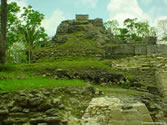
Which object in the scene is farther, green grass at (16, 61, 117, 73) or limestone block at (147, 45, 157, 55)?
limestone block at (147, 45, 157, 55)

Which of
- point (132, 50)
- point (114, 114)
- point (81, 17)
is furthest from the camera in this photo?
point (81, 17)

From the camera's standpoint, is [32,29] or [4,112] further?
[32,29]

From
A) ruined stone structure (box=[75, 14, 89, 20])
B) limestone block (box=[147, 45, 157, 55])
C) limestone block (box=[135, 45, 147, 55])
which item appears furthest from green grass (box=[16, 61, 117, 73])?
ruined stone structure (box=[75, 14, 89, 20])

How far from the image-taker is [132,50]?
14297 mm

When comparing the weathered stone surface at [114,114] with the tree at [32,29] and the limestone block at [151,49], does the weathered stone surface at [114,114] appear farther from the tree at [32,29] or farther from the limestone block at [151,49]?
the tree at [32,29]

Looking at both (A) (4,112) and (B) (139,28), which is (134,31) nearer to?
(B) (139,28)

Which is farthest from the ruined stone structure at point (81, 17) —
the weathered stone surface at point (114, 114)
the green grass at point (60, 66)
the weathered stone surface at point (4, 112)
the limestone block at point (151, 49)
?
the weathered stone surface at point (4, 112)

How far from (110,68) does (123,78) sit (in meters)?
1.24

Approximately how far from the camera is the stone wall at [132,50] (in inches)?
544

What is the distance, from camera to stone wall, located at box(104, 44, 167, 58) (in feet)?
45.4

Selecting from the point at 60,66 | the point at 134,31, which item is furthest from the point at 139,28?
the point at 60,66

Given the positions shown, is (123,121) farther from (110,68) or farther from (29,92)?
(110,68)

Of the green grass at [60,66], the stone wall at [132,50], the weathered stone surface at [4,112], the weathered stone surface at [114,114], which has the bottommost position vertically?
the weathered stone surface at [114,114]

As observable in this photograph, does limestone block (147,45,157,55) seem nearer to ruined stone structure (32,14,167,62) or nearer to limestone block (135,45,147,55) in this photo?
ruined stone structure (32,14,167,62)
